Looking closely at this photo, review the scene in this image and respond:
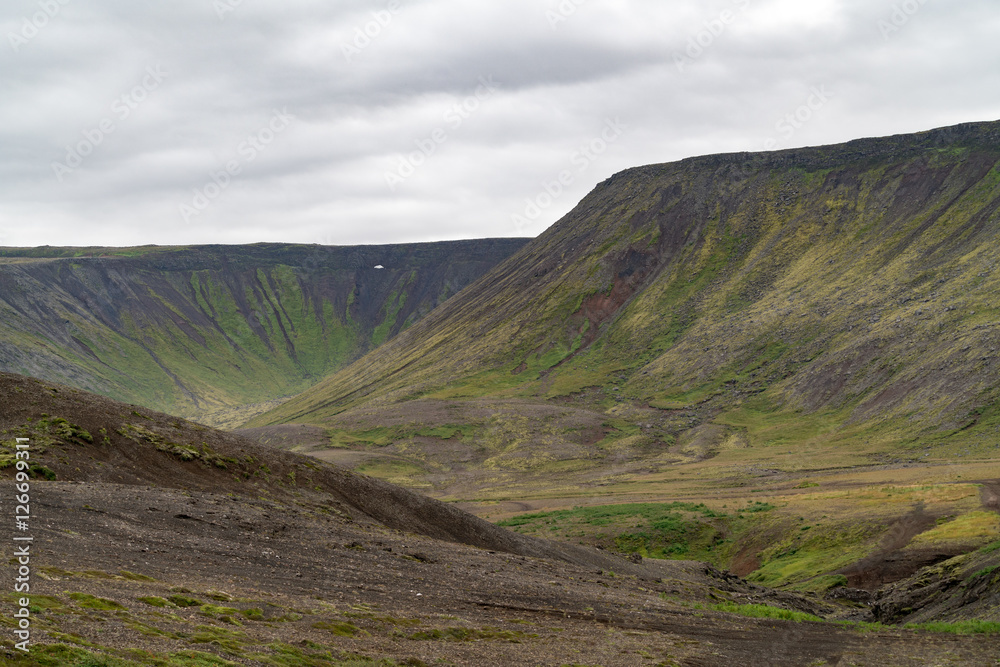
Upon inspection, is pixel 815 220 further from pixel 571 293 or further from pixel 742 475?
pixel 742 475

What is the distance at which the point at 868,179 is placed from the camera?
162 metres

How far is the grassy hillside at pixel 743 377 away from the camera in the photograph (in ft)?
203

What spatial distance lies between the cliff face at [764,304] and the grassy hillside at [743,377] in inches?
18.8

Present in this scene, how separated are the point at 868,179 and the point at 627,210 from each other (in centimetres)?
5192

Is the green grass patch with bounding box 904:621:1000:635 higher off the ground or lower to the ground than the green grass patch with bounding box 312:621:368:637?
lower

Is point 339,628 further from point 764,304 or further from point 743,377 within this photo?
point 764,304

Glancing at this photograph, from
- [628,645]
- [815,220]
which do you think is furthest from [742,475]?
[815,220]

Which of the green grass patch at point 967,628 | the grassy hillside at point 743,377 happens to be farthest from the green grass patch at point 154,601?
the grassy hillside at point 743,377

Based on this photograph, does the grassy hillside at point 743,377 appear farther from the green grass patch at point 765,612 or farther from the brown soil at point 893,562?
the green grass patch at point 765,612

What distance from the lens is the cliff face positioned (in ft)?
366

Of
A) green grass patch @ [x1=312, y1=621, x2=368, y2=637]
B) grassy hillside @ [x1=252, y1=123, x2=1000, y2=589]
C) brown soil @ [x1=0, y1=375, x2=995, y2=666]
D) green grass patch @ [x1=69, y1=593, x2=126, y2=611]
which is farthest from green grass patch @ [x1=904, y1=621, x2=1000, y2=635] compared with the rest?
green grass patch @ [x1=69, y1=593, x2=126, y2=611]

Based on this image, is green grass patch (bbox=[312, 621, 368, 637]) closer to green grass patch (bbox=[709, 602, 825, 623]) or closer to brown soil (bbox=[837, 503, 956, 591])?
green grass patch (bbox=[709, 602, 825, 623])

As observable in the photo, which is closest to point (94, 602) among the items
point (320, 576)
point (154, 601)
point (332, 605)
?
point (154, 601)

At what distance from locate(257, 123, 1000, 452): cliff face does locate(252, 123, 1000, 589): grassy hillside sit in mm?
479
